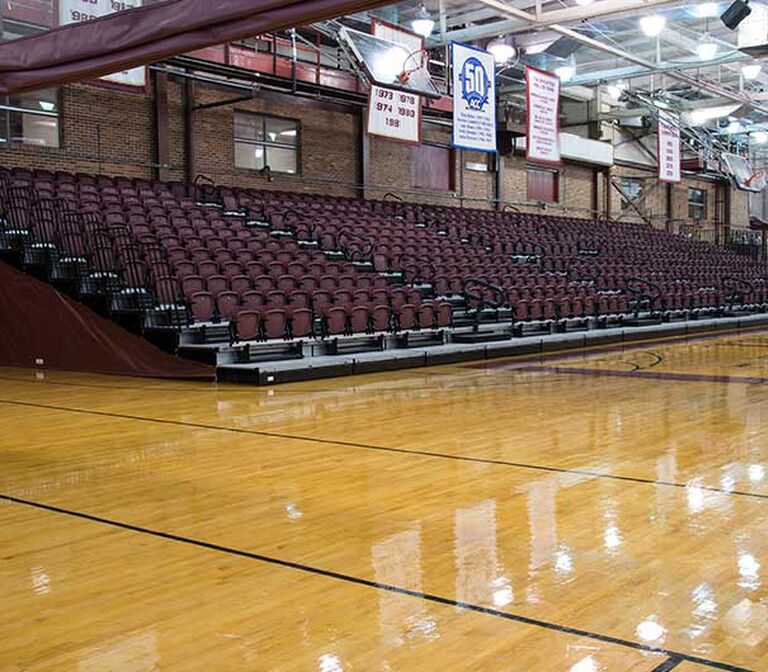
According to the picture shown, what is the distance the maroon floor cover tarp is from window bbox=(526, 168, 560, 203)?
1694cm

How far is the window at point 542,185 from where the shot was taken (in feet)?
84.0

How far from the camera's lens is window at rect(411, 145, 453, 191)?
72.0ft

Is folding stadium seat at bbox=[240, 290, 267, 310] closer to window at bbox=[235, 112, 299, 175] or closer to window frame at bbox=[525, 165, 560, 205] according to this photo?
window at bbox=[235, 112, 299, 175]

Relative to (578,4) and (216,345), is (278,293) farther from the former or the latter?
(578,4)

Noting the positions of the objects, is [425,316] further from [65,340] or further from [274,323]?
[65,340]

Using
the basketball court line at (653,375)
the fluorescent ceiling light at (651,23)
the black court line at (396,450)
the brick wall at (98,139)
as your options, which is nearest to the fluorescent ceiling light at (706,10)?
the fluorescent ceiling light at (651,23)

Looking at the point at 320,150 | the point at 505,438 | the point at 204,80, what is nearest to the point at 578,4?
the point at 320,150

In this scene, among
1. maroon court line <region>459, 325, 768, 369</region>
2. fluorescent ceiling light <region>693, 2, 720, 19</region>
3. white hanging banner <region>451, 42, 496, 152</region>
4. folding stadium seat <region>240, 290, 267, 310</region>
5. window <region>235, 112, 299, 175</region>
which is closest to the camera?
folding stadium seat <region>240, 290, 267, 310</region>

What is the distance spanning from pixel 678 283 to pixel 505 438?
16049 mm

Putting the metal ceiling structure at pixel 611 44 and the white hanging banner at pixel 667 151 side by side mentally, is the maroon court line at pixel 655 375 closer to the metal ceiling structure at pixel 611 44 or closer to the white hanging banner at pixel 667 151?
the metal ceiling structure at pixel 611 44

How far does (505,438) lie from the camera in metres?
6.21

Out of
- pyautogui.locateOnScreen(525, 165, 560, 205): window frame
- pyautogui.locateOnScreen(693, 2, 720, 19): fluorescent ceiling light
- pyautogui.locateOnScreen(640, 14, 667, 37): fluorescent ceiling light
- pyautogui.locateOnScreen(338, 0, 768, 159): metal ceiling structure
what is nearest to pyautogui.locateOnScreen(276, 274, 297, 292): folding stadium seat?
pyautogui.locateOnScreen(338, 0, 768, 159): metal ceiling structure

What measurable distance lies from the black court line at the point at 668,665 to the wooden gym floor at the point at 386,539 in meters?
0.01

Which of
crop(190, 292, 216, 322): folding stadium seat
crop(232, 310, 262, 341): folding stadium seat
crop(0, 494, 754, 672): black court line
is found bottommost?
crop(0, 494, 754, 672): black court line
